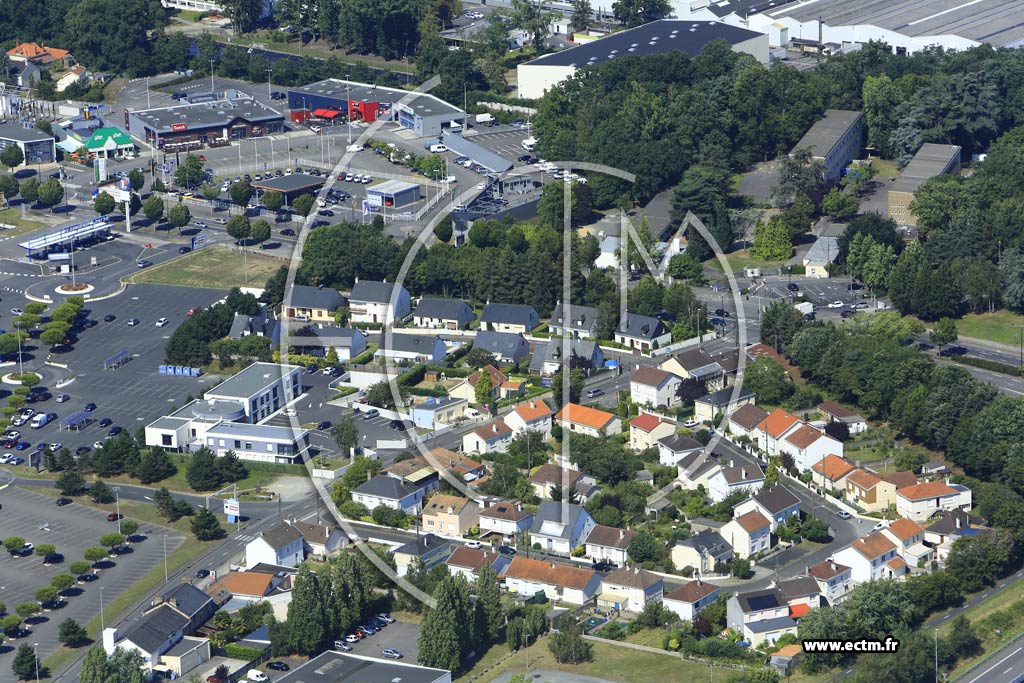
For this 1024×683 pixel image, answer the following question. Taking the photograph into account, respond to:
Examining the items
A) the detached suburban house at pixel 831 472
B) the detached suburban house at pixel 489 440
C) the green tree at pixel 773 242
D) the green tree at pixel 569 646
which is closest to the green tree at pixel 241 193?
the green tree at pixel 773 242

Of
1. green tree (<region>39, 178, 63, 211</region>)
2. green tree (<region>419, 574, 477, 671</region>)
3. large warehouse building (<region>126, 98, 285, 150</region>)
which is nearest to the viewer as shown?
green tree (<region>419, 574, 477, 671</region>)

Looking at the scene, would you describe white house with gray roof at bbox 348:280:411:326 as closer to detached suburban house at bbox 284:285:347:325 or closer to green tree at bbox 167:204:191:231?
detached suburban house at bbox 284:285:347:325

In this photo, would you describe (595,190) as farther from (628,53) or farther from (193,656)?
(193,656)

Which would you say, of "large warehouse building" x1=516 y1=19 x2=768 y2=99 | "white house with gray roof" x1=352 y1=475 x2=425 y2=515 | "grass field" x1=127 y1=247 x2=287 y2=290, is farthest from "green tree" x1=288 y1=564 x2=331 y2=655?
"large warehouse building" x1=516 y1=19 x2=768 y2=99

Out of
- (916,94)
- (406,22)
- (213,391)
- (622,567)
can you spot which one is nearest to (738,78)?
(916,94)

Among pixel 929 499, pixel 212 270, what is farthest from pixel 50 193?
pixel 929 499
